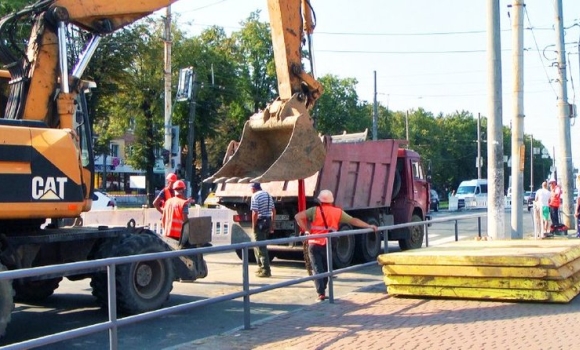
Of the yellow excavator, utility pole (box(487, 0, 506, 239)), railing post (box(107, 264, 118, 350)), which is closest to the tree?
utility pole (box(487, 0, 506, 239))

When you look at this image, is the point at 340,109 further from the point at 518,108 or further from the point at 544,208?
the point at 518,108

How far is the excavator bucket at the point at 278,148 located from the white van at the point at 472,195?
4137 centimetres

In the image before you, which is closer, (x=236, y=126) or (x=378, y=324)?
(x=378, y=324)

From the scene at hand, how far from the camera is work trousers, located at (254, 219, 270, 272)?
1275 cm

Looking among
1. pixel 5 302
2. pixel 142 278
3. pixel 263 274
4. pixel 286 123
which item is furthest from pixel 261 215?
pixel 5 302

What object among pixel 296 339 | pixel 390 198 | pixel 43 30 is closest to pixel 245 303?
pixel 296 339

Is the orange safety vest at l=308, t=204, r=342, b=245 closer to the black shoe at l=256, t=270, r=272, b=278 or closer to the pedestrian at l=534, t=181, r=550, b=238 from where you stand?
the black shoe at l=256, t=270, r=272, b=278

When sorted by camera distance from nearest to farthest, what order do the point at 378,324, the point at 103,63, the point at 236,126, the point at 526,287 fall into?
1. the point at 378,324
2. the point at 526,287
3. the point at 103,63
4. the point at 236,126

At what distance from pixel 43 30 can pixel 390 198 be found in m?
9.45

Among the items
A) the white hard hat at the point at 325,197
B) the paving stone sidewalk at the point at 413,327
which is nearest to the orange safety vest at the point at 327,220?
the white hard hat at the point at 325,197

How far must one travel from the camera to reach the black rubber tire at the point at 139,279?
8.96 meters

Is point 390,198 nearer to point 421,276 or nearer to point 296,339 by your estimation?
point 421,276

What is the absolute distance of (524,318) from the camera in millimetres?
8523

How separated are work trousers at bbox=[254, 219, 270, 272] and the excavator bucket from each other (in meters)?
1.82
